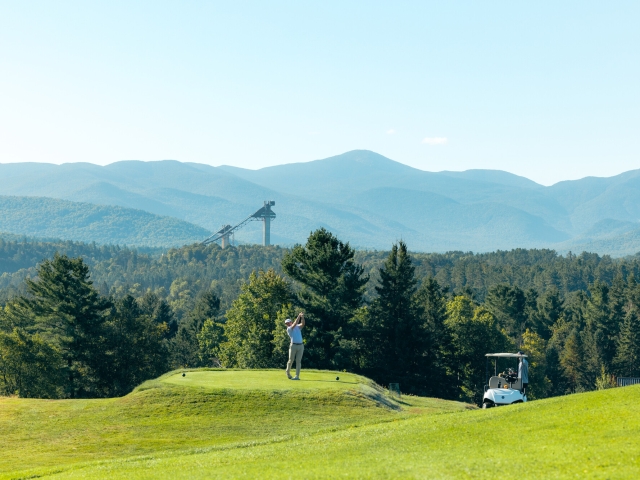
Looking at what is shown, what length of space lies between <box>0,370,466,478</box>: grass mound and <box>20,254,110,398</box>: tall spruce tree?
32987 millimetres

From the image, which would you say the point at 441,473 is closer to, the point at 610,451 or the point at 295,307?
the point at 610,451

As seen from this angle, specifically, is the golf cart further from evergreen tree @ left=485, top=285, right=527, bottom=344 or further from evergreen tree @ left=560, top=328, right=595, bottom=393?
evergreen tree @ left=485, top=285, right=527, bottom=344

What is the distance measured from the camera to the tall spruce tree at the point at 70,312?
218ft

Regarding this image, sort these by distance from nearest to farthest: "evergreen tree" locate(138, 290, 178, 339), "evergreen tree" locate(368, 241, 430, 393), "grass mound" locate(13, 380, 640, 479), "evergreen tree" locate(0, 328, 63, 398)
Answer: "grass mound" locate(13, 380, 640, 479) → "evergreen tree" locate(0, 328, 63, 398) → "evergreen tree" locate(368, 241, 430, 393) → "evergreen tree" locate(138, 290, 178, 339)

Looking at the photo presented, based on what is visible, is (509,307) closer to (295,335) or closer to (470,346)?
(470,346)

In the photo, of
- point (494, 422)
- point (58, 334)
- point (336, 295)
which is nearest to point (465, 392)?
point (336, 295)

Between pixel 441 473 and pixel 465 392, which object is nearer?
pixel 441 473

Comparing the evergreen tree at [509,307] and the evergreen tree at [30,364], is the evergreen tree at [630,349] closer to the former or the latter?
the evergreen tree at [509,307]

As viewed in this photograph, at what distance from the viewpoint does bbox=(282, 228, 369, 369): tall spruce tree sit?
200ft

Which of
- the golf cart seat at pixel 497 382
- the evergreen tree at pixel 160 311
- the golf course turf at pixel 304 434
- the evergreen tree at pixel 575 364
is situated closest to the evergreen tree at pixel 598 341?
the evergreen tree at pixel 575 364

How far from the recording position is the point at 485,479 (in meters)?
14.9

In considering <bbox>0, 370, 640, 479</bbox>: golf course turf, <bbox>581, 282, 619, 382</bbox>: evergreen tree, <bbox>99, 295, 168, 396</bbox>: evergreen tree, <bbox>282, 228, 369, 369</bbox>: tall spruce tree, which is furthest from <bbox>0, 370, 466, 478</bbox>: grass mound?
<bbox>581, 282, 619, 382</bbox>: evergreen tree

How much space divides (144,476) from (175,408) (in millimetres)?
12261

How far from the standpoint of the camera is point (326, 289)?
63.6 meters
